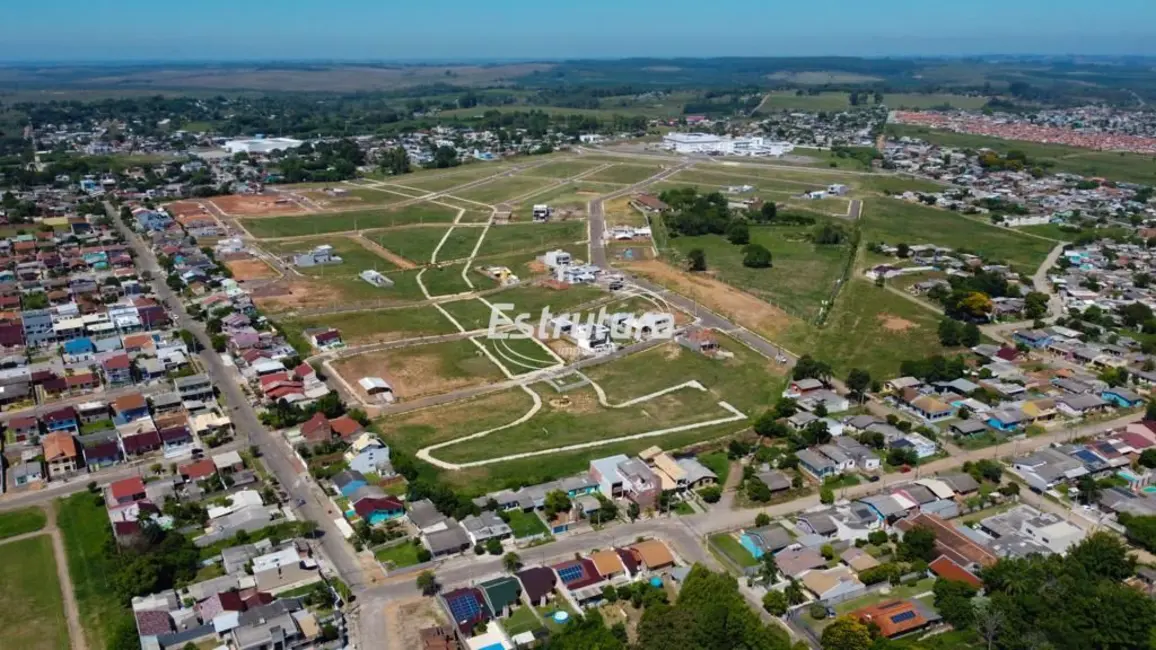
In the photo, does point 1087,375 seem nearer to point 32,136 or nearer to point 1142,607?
point 1142,607

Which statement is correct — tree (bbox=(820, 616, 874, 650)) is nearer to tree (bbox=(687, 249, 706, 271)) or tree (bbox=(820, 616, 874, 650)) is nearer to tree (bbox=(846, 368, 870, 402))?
tree (bbox=(846, 368, 870, 402))

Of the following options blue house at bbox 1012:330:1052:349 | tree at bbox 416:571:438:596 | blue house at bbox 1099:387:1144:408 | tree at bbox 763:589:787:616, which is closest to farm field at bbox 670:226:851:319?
blue house at bbox 1012:330:1052:349

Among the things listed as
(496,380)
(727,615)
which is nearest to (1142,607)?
(727,615)

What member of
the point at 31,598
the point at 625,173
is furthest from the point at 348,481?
the point at 625,173

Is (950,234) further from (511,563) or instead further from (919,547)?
(511,563)

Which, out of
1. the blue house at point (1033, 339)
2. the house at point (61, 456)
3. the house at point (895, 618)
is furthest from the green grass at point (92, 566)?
the blue house at point (1033, 339)

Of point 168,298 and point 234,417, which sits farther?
point 168,298

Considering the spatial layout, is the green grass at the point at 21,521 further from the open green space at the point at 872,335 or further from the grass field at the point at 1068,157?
the grass field at the point at 1068,157
